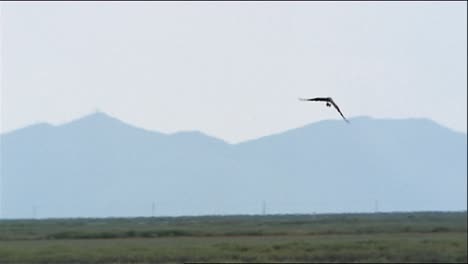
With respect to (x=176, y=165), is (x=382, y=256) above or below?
below

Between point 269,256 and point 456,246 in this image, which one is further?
point 456,246

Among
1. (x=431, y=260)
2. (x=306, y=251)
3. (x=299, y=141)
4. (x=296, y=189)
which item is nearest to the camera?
(x=431, y=260)

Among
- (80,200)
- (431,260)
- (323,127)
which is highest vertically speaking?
(323,127)

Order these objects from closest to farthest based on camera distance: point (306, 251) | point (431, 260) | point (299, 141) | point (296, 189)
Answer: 1. point (431, 260)
2. point (306, 251)
3. point (296, 189)
4. point (299, 141)

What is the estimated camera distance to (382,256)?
104 feet

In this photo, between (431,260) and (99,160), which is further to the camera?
(99,160)

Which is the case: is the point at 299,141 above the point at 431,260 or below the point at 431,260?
above

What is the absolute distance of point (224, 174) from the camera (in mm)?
187750

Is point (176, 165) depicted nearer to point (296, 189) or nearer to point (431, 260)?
point (296, 189)

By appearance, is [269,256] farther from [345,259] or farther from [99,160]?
[99,160]

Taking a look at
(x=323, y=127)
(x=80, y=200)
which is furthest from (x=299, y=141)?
(x=80, y=200)

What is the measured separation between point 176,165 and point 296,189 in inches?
1112

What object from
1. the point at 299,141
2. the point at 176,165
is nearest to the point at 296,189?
the point at 299,141

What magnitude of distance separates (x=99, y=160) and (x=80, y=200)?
471 inches
